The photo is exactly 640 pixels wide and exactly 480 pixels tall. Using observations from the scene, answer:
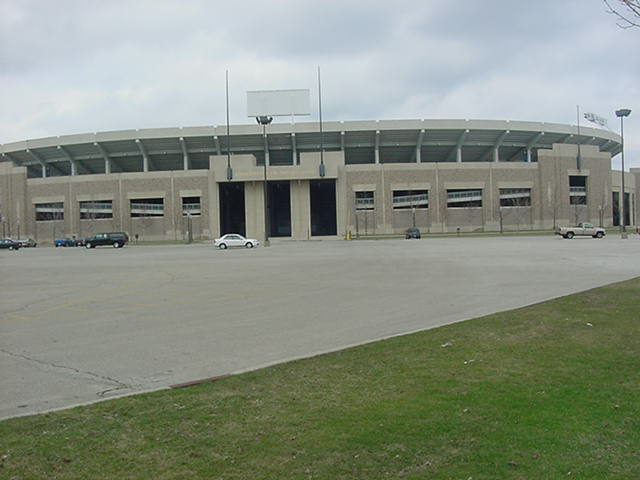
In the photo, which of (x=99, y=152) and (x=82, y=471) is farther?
(x=99, y=152)

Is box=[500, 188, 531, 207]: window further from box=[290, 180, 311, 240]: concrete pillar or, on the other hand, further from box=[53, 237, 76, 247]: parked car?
box=[53, 237, 76, 247]: parked car

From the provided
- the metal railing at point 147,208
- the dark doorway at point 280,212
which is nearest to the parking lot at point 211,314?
the metal railing at point 147,208

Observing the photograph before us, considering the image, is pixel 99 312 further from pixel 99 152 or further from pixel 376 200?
pixel 99 152

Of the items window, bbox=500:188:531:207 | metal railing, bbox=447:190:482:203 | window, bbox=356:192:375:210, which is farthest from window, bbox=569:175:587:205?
window, bbox=356:192:375:210

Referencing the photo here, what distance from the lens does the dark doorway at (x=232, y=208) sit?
255 ft

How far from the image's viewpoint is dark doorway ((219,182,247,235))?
77.7m

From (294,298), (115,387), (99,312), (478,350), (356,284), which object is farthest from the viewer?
(356,284)

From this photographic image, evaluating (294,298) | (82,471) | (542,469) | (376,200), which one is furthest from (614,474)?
(376,200)

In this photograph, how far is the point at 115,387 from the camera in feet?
20.0

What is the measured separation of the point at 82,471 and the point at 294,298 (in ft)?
32.2

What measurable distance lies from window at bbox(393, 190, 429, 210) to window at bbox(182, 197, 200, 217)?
92.5 ft

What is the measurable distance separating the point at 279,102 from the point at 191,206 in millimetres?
19389

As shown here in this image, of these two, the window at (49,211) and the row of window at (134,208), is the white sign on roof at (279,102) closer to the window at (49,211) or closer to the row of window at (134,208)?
the row of window at (134,208)

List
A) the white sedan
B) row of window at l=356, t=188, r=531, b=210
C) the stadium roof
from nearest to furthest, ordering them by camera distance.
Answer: the white sedan → the stadium roof → row of window at l=356, t=188, r=531, b=210
